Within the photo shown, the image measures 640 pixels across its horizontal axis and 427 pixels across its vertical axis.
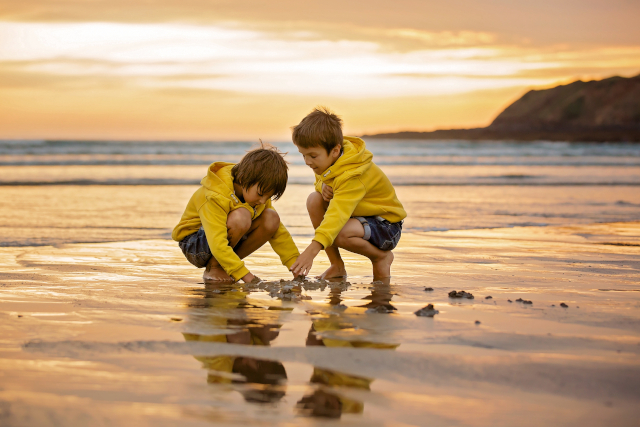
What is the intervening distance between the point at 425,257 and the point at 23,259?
302 centimetres

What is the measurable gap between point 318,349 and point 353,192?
1.61 metres

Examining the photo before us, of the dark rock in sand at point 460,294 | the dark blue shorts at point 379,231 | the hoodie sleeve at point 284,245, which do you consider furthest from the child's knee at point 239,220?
the dark rock in sand at point 460,294

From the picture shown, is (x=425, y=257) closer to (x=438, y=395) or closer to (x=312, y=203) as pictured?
(x=312, y=203)

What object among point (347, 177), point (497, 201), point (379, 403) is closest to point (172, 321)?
point (379, 403)

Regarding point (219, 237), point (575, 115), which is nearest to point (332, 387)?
point (219, 237)

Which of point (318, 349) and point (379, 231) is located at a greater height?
point (379, 231)

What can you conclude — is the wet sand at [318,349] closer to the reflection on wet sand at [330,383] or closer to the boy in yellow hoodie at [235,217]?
the reflection on wet sand at [330,383]

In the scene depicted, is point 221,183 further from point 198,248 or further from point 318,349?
point 318,349

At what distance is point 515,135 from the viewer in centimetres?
4738

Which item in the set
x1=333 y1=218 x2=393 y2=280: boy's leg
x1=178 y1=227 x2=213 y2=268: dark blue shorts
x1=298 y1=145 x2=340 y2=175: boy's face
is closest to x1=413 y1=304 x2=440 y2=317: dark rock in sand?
x1=333 y1=218 x2=393 y2=280: boy's leg

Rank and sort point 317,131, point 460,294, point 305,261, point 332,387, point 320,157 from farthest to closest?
point 320,157 < point 317,131 < point 305,261 < point 460,294 < point 332,387

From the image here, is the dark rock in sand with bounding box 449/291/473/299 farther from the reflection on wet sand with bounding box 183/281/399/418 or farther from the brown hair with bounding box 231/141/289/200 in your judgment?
the brown hair with bounding box 231/141/289/200

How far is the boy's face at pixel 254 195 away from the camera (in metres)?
3.58

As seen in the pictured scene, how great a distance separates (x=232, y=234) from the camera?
12.4 ft
